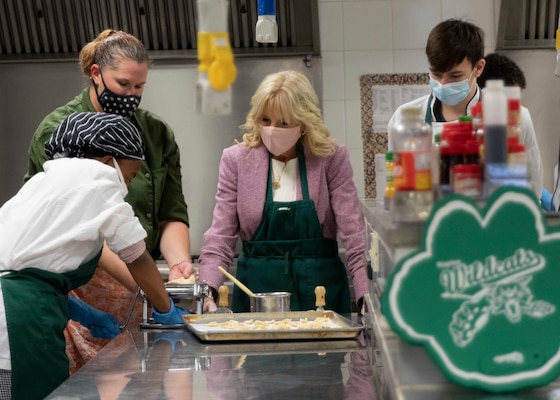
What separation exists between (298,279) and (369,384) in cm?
117

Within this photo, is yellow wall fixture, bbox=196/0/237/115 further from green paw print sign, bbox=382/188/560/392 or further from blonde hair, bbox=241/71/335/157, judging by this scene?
blonde hair, bbox=241/71/335/157

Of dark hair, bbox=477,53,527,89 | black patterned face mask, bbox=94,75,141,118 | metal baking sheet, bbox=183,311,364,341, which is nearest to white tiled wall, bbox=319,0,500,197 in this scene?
dark hair, bbox=477,53,527,89

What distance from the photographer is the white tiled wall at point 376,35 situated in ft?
13.4

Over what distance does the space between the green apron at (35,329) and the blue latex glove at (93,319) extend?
0.88ft

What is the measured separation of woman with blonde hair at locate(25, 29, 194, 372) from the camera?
110 inches

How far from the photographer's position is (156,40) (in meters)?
4.12

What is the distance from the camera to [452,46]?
2.81 m

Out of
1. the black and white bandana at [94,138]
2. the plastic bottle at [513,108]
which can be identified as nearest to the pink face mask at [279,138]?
the black and white bandana at [94,138]

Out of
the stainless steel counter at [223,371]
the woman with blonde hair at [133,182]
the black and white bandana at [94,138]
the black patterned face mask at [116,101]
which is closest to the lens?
the stainless steel counter at [223,371]

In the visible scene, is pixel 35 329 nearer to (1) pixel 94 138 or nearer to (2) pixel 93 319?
(2) pixel 93 319

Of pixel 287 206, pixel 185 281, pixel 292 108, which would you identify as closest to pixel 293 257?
pixel 287 206

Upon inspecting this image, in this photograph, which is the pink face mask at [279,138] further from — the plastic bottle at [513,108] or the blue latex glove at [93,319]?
the plastic bottle at [513,108]

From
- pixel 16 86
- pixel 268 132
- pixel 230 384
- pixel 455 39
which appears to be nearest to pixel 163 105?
pixel 16 86

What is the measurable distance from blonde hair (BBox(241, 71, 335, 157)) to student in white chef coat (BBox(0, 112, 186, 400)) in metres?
0.65
